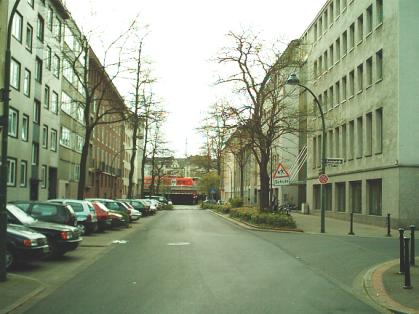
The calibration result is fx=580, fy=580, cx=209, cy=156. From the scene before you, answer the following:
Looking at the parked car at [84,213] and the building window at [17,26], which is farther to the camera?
the building window at [17,26]

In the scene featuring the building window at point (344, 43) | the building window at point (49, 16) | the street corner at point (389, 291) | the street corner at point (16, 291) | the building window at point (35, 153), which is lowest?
the street corner at point (16, 291)

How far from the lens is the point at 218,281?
11.2 m

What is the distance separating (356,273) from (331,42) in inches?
1394

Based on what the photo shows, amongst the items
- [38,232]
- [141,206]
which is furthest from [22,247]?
[141,206]

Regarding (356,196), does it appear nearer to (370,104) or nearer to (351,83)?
(370,104)

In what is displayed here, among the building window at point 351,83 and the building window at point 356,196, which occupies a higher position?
the building window at point 351,83

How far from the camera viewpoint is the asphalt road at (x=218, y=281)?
8719 millimetres

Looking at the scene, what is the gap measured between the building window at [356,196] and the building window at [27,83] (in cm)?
2267

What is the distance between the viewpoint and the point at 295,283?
11141 millimetres

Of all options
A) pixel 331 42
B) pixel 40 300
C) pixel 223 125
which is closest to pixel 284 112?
pixel 223 125

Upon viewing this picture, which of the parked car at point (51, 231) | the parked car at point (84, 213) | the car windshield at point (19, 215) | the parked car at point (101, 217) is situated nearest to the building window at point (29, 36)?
the parked car at point (101, 217)

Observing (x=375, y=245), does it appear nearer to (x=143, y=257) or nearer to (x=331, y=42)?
(x=143, y=257)

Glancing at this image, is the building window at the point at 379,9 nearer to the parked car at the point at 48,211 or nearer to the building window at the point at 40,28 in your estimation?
the building window at the point at 40,28

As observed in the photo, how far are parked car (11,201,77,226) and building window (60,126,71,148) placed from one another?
31657mm
